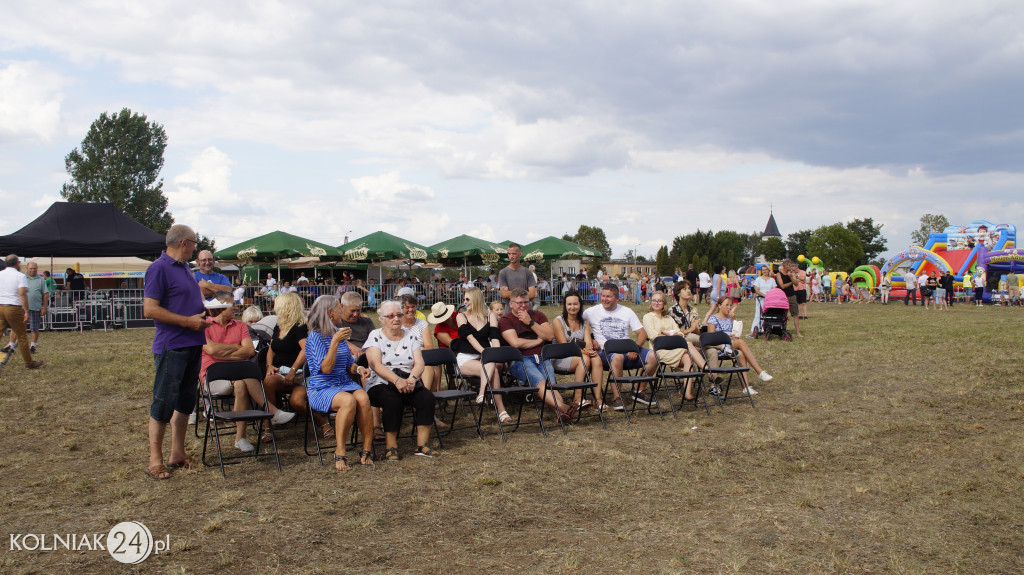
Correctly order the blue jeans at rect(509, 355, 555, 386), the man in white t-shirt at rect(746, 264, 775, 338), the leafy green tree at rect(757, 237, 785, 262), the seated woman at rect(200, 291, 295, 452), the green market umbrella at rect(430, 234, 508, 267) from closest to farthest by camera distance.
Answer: the seated woman at rect(200, 291, 295, 452)
the blue jeans at rect(509, 355, 555, 386)
the man in white t-shirt at rect(746, 264, 775, 338)
the green market umbrella at rect(430, 234, 508, 267)
the leafy green tree at rect(757, 237, 785, 262)

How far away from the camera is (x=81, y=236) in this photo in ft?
53.6

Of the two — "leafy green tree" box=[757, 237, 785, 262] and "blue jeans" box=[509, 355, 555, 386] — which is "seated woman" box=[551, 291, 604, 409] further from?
"leafy green tree" box=[757, 237, 785, 262]

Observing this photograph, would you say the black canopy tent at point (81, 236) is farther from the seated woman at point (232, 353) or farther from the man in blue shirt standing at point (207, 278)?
the seated woman at point (232, 353)

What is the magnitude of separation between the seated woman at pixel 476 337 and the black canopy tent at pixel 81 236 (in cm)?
1271

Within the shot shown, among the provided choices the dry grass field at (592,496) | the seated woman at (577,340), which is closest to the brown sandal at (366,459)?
the dry grass field at (592,496)

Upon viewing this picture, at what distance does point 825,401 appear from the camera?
276 inches

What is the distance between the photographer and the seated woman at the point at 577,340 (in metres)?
6.64

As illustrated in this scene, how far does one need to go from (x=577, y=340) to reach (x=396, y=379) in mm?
2581

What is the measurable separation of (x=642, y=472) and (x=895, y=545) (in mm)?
1664

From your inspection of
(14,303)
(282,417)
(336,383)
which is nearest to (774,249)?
(14,303)

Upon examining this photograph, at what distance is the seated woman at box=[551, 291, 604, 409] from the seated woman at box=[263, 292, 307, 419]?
248 centimetres

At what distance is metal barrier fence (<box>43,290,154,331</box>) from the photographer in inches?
620

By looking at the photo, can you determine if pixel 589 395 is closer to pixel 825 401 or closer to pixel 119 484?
pixel 825 401

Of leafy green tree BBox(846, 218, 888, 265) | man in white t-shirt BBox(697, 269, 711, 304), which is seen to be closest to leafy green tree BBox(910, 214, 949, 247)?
leafy green tree BBox(846, 218, 888, 265)
